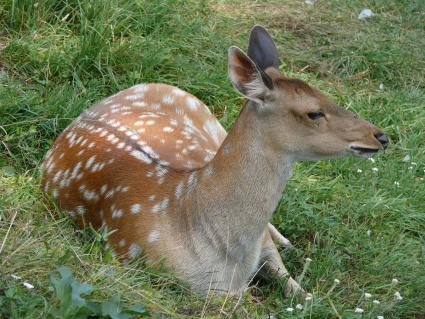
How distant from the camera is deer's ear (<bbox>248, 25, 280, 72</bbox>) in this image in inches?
206

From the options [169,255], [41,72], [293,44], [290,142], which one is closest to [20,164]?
[41,72]

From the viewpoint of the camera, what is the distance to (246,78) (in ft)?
15.8

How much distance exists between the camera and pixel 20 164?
601 centimetres

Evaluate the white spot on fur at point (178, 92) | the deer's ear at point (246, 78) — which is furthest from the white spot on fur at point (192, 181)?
the white spot on fur at point (178, 92)

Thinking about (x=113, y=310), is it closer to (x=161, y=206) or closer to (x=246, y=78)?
(x=161, y=206)

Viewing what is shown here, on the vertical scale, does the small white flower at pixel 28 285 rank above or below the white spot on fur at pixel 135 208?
above

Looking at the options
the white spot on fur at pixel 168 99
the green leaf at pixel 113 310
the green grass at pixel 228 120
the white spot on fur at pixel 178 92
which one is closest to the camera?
the green leaf at pixel 113 310

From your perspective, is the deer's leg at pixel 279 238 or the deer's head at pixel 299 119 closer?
the deer's head at pixel 299 119

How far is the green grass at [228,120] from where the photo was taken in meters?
4.71

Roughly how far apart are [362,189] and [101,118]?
5.45ft

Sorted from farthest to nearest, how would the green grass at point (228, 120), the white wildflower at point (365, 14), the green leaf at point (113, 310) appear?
the white wildflower at point (365, 14) < the green grass at point (228, 120) < the green leaf at point (113, 310)

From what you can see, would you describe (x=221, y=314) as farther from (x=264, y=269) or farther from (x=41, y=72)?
(x=41, y=72)

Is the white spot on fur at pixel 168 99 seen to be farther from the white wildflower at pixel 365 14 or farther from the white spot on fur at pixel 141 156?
Result: the white wildflower at pixel 365 14

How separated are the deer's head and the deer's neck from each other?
5 centimetres
